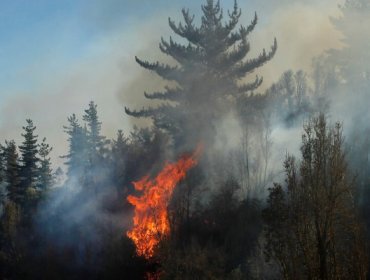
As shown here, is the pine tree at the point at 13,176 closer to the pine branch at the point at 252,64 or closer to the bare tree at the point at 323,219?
the pine branch at the point at 252,64

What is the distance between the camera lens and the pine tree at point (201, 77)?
138ft

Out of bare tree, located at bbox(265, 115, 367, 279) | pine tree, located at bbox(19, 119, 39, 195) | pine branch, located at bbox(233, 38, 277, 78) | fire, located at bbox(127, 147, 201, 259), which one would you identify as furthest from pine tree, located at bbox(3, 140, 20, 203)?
bare tree, located at bbox(265, 115, 367, 279)

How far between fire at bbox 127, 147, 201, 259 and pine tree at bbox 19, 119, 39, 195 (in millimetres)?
24908

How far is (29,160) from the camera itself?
63312 mm

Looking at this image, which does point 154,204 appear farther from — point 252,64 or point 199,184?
point 252,64

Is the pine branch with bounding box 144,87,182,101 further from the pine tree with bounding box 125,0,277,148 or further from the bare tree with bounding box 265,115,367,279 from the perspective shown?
the bare tree with bounding box 265,115,367,279

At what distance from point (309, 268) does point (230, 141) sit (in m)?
30.1

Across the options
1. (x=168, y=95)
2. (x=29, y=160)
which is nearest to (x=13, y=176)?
(x=29, y=160)

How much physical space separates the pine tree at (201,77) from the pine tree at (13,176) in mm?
25427

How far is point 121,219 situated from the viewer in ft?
131

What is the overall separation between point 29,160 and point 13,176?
3676 millimetres

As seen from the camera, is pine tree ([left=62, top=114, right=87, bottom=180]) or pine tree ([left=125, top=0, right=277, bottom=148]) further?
pine tree ([left=62, top=114, right=87, bottom=180])

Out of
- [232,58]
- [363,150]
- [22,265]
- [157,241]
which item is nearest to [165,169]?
[157,241]

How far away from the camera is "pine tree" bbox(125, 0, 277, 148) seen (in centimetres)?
4197
